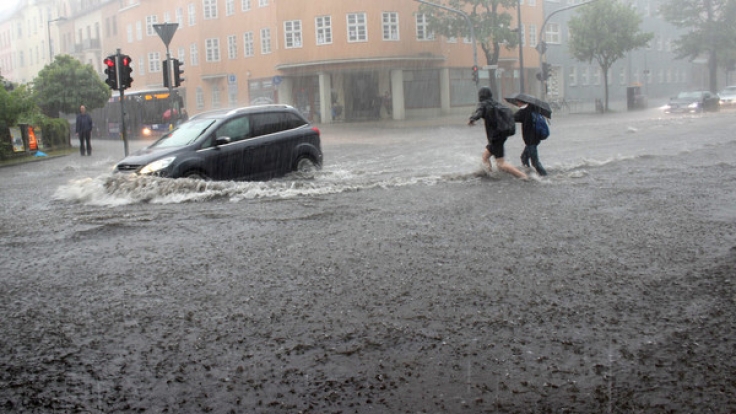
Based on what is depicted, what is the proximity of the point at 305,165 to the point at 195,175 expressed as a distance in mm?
2680

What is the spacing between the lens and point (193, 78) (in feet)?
198

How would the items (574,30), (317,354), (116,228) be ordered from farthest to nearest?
(574,30)
(116,228)
(317,354)

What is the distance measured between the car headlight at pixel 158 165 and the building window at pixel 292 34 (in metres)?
36.6

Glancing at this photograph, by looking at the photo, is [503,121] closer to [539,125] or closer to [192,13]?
[539,125]

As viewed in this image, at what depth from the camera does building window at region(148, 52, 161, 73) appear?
6416 centimetres

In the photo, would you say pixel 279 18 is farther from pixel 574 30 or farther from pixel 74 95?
pixel 574 30

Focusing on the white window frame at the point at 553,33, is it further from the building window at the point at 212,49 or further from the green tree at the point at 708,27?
the building window at the point at 212,49

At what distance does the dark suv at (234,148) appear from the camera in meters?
12.2

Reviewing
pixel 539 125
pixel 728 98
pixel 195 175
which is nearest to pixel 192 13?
pixel 728 98

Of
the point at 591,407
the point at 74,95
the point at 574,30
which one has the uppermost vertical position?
the point at 574,30


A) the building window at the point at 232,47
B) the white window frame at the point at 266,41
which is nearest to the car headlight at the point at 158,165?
the white window frame at the point at 266,41

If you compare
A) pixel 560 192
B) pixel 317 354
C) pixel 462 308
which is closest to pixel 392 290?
pixel 462 308

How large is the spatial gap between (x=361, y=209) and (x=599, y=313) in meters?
5.59

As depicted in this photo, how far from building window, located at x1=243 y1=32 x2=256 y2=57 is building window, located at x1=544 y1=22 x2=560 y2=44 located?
2544 cm
